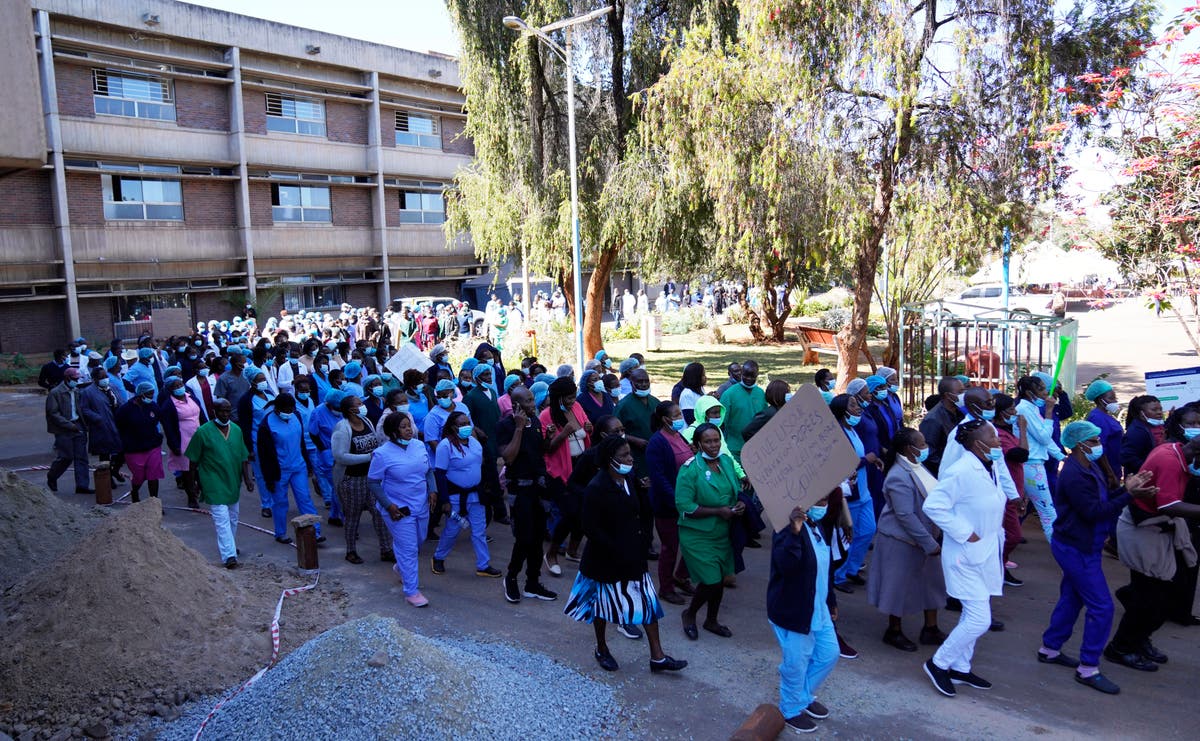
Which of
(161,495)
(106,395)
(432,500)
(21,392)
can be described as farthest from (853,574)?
(21,392)

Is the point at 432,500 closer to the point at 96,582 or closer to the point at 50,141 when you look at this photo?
the point at 96,582

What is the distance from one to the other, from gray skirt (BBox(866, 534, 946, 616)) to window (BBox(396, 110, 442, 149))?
34256 millimetres

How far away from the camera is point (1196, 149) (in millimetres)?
9508

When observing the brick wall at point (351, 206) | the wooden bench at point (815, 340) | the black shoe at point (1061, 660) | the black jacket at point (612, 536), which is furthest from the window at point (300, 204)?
the black shoe at point (1061, 660)

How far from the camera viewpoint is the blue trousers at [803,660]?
489 centimetres


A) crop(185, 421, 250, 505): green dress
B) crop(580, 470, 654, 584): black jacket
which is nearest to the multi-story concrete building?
crop(185, 421, 250, 505): green dress

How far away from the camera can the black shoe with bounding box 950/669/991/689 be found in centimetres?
534

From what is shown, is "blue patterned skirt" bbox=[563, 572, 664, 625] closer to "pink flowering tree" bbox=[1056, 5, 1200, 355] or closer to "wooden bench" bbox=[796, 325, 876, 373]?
"pink flowering tree" bbox=[1056, 5, 1200, 355]

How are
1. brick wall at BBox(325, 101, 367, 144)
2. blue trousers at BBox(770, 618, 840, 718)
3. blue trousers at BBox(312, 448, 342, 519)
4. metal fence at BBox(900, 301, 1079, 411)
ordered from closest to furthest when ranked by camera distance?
blue trousers at BBox(770, 618, 840, 718)
blue trousers at BBox(312, 448, 342, 519)
metal fence at BBox(900, 301, 1079, 411)
brick wall at BBox(325, 101, 367, 144)

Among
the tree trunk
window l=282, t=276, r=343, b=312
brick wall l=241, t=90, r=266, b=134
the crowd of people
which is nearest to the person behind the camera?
the crowd of people

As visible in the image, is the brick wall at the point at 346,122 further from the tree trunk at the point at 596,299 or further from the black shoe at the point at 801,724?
the black shoe at the point at 801,724

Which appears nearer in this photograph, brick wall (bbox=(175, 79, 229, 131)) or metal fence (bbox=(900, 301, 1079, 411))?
metal fence (bbox=(900, 301, 1079, 411))

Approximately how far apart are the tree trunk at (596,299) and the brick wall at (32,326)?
19.0 metres

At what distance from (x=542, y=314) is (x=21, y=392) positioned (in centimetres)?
1461
